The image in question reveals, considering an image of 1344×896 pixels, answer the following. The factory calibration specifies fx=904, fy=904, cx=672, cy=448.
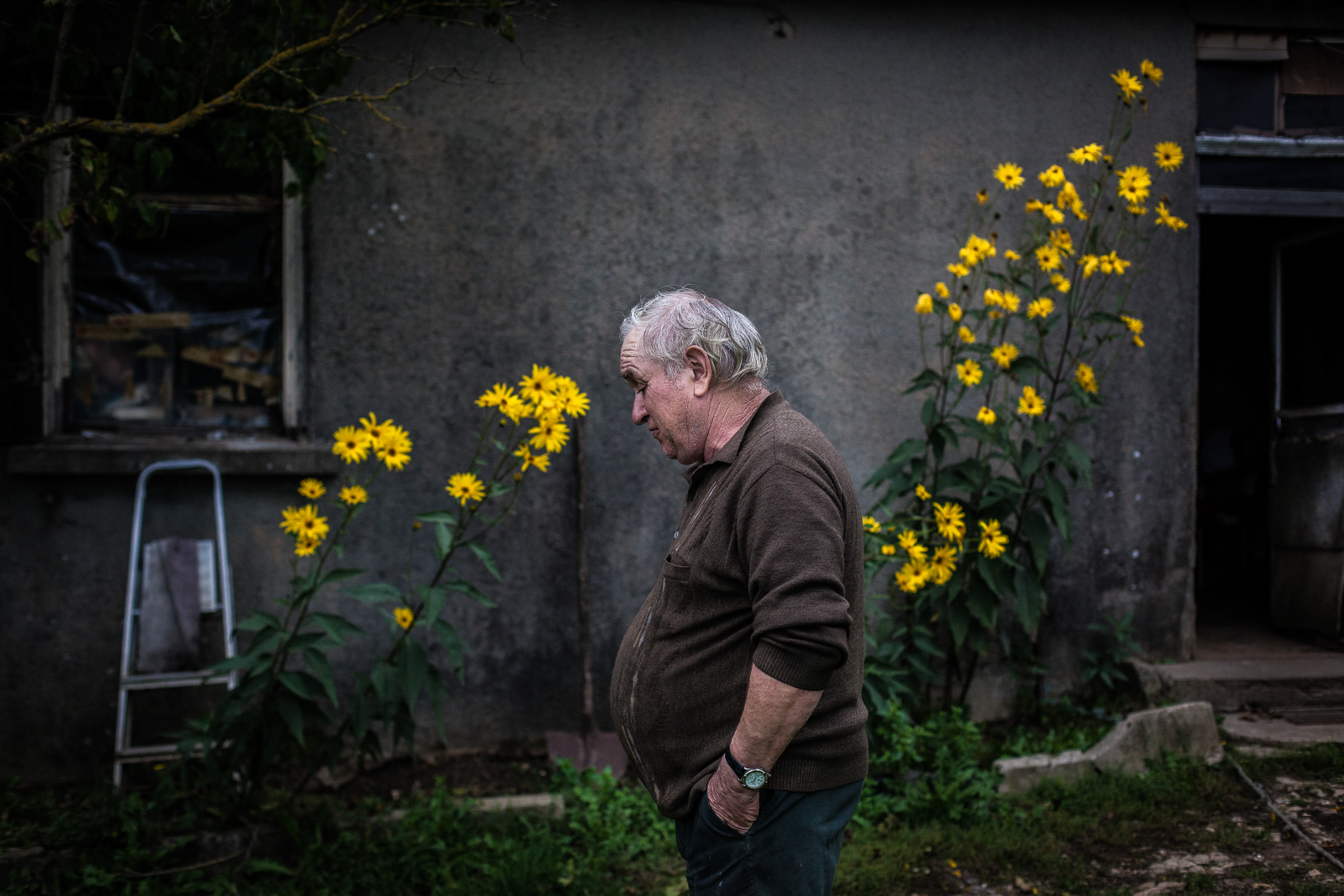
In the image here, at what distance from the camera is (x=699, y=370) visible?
1.94 metres

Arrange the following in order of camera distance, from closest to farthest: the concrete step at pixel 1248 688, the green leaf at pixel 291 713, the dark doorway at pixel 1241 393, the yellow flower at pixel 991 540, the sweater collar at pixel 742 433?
1. the sweater collar at pixel 742 433
2. the green leaf at pixel 291 713
3. the yellow flower at pixel 991 540
4. the concrete step at pixel 1248 688
5. the dark doorway at pixel 1241 393

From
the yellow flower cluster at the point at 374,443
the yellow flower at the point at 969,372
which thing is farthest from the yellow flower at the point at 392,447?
the yellow flower at the point at 969,372

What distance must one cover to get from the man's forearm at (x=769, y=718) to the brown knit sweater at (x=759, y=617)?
2cm

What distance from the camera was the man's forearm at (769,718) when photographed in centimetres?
165

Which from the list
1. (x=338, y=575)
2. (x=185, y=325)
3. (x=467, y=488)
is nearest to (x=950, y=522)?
(x=467, y=488)

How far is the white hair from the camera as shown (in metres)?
1.92

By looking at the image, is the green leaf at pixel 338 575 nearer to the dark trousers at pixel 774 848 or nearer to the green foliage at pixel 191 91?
the green foliage at pixel 191 91

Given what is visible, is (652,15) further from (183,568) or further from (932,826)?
(932,826)

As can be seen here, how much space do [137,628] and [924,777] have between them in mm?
3381

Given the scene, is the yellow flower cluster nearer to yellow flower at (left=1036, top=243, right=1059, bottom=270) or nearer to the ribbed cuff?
the ribbed cuff

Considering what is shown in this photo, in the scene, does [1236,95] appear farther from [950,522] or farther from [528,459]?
[528,459]

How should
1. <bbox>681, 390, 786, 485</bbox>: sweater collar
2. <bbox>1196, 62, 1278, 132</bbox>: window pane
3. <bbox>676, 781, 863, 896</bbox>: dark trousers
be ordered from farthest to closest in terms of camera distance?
1. <bbox>1196, 62, 1278, 132</bbox>: window pane
2. <bbox>681, 390, 786, 485</bbox>: sweater collar
3. <bbox>676, 781, 863, 896</bbox>: dark trousers

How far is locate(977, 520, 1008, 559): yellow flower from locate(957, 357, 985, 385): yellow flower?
22.6 inches

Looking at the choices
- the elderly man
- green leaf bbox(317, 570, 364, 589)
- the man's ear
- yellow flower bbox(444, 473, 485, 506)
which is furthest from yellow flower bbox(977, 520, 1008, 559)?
green leaf bbox(317, 570, 364, 589)
